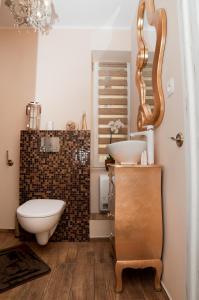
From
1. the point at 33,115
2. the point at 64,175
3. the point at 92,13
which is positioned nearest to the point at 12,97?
the point at 33,115

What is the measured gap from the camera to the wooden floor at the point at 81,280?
1.37m

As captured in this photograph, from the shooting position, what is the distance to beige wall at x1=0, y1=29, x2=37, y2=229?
8.03 ft

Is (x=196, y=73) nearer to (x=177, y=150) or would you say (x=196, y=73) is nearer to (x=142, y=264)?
(x=177, y=150)

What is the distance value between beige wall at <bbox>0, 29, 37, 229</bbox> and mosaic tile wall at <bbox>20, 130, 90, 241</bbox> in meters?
0.26

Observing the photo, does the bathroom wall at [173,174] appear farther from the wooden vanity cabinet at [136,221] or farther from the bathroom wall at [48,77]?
the bathroom wall at [48,77]

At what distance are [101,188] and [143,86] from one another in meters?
1.16

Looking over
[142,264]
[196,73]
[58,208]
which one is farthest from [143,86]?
[142,264]

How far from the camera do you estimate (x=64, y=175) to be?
2.29 m

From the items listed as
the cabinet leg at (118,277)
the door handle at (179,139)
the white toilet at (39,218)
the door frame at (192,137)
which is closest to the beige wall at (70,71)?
the white toilet at (39,218)

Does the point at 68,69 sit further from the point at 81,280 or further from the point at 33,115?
the point at 81,280

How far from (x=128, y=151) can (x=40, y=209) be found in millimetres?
869

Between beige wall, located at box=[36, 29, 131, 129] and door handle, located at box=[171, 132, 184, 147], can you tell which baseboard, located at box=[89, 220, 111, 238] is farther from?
door handle, located at box=[171, 132, 184, 147]

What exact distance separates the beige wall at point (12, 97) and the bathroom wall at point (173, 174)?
163 centimetres

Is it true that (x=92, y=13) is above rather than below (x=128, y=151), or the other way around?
above
